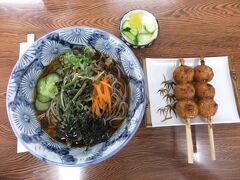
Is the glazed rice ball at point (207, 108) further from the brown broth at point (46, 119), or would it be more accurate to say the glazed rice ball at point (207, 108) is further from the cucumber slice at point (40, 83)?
the cucumber slice at point (40, 83)

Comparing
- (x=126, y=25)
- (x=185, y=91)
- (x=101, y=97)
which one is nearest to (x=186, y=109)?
(x=185, y=91)

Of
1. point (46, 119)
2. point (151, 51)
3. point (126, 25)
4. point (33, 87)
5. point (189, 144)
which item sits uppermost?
point (126, 25)

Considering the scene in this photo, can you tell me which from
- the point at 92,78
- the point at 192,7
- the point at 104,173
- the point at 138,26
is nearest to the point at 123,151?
the point at 104,173

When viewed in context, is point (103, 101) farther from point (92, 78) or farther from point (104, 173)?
point (104, 173)

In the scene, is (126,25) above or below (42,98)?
above

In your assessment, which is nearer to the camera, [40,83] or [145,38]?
[40,83]

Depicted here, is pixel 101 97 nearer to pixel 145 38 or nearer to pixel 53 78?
pixel 53 78
